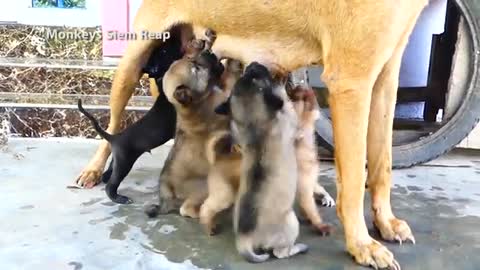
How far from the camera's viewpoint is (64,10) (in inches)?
139

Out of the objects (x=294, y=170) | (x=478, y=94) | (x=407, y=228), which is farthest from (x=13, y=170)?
(x=478, y=94)

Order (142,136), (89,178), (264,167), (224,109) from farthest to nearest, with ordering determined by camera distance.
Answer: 1. (89,178)
2. (142,136)
3. (224,109)
4. (264,167)

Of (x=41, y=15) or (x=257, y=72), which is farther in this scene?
(x=41, y=15)

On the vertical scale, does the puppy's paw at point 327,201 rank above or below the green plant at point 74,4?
below

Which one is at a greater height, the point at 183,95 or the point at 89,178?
the point at 183,95

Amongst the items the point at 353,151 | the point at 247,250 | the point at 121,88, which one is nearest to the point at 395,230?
the point at 353,151

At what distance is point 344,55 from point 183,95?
0.57 meters

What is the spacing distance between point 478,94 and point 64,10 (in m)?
2.16

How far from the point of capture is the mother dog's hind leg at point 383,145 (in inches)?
82.6

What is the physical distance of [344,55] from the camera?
6.12 ft

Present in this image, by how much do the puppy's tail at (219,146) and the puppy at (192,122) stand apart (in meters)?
0.03

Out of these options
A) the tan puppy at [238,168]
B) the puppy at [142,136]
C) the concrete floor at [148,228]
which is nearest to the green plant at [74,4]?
the concrete floor at [148,228]

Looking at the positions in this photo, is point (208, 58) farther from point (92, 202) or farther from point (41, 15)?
point (41, 15)

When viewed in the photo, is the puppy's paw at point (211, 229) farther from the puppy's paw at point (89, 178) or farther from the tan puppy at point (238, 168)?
the puppy's paw at point (89, 178)
